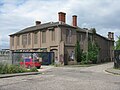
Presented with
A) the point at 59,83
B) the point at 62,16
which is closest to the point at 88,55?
the point at 62,16

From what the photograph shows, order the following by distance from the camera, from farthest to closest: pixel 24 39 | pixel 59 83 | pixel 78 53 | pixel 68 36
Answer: pixel 24 39 < pixel 78 53 < pixel 68 36 < pixel 59 83

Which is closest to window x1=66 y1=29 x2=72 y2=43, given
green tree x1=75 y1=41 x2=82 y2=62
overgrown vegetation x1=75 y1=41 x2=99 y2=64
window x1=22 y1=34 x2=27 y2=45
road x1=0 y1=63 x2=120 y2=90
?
green tree x1=75 y1=41 x2=82 y2=62

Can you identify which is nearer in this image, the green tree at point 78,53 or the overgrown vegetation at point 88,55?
the green tree at point 78,53

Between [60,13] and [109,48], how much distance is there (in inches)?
1098

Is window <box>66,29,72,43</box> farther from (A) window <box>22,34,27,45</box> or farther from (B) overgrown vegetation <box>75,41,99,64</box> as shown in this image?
(A) window <box>22,34,27,45</box>

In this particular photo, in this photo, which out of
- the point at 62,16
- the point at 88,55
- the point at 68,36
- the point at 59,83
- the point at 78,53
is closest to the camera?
the point at 59,83

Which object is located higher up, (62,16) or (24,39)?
(62,16)

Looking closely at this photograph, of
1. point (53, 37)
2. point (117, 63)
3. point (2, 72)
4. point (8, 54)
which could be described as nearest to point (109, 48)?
point (53, 37)

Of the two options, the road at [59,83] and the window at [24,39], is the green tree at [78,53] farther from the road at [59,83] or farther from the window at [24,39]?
the road at [59,83]

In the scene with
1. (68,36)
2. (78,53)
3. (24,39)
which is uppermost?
(24,39)

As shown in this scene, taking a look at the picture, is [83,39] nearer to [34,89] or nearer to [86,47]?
[86,47]

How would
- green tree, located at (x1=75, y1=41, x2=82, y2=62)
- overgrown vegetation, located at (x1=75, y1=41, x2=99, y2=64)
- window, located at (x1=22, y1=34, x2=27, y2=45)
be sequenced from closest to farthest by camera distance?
1. green tree, located at (x1=75, y1=41, x2=82, y2=62)
2. overgrown vegetation, located at (x1=75, y1=41, x2=99, y2=64)
3. window, located at (x1=22, y1=34, x2=27, y2=45)

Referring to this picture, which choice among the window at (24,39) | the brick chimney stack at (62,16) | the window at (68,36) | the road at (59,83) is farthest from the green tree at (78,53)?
the road at (59,83)

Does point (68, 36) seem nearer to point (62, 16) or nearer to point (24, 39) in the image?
point (62, 16)
